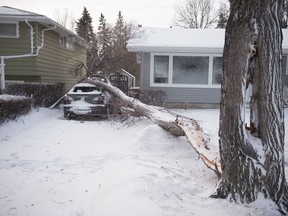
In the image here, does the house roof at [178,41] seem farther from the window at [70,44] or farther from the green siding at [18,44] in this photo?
the window at [70,44]

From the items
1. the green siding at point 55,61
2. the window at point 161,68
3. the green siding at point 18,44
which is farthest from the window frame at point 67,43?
the window at point 161,68

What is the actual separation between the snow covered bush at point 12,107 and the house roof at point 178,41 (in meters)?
5.95

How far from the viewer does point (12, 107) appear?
29.8 feet

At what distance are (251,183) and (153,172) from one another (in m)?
1.88

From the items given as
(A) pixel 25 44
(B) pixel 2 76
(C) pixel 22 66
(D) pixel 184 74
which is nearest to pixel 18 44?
(A) pixel 25 44

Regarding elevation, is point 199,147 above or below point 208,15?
below

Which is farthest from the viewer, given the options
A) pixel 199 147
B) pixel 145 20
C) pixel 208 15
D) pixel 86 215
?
pixel 145 20

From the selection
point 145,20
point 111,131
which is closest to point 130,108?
point 111,131

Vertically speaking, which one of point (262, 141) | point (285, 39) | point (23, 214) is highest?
point (285, 39)

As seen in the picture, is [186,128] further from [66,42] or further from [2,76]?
[66,42]

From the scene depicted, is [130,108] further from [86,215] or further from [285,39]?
[285,39]

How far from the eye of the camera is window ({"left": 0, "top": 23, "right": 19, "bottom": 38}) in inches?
602

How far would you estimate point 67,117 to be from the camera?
478 inches

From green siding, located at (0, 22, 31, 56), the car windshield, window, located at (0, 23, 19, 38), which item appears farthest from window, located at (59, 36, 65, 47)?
the car windshield
